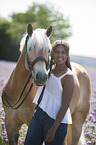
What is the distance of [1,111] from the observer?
4.36m

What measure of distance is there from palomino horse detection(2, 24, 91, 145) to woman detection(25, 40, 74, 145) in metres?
0.17

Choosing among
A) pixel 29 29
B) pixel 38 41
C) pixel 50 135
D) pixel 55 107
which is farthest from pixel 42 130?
pixel 29 29

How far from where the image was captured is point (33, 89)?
2.90m

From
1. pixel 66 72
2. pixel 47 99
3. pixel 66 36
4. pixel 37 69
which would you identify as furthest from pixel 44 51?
pixel 66 36

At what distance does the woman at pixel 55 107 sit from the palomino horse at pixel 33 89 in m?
0.17

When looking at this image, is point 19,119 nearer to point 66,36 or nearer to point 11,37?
point 11,37

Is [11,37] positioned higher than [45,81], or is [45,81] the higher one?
[11,37]

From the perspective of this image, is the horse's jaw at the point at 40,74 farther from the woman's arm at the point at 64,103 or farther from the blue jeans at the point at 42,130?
the blue jeans at the point at 42,130

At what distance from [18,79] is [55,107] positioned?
3.02 feet

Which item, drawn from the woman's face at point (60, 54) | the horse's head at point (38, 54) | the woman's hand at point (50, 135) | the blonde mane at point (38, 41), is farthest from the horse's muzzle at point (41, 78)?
the woman's hand at point (50, 135)

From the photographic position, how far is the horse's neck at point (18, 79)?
2.73 metres

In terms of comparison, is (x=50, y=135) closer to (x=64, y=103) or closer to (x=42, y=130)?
(x=42, y=130)

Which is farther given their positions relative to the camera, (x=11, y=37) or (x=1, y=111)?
(x=11, y=37)

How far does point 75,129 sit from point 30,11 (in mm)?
37991
